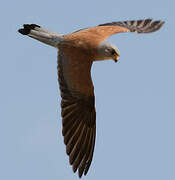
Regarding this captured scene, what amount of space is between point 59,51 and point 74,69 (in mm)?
556

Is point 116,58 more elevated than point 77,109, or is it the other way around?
point 116,58

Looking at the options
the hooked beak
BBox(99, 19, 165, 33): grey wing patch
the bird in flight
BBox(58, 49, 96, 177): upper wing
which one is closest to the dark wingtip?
the bird in flight

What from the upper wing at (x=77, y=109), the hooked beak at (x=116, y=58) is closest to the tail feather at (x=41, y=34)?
the upper wing at (x=77, y=109)

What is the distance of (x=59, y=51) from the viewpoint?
13.5 meters

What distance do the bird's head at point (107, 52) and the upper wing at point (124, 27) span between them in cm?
33

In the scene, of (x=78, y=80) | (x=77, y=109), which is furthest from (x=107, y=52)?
(x=77, y=109)

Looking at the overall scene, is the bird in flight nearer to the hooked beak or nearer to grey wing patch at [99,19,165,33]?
the hooked beak

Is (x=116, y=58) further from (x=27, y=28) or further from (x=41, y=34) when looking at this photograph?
(x=27, y=28)

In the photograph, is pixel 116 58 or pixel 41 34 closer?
pixel 116 58

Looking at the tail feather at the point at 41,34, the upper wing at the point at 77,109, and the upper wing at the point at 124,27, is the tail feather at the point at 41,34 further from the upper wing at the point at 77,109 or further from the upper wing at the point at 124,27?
the upper wing at the point at 124,27

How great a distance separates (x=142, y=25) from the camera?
15773 millimetres

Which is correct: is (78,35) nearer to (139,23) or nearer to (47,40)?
(47,40)

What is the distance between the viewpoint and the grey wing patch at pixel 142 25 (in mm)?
15346

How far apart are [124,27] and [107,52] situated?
2184 millimetres
